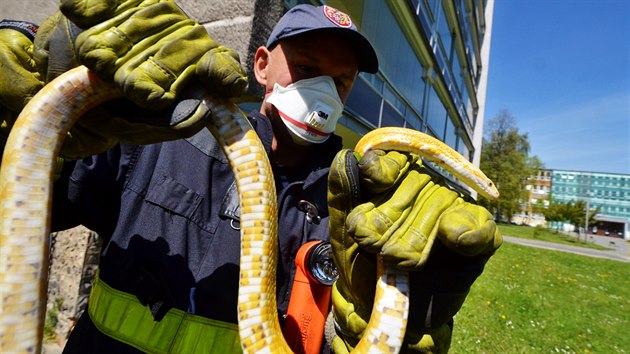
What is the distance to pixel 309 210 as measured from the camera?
1679 mm

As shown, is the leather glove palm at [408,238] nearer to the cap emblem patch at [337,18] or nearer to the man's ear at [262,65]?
the cap emblem patch at [337,18]

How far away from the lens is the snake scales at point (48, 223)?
835 millimetres

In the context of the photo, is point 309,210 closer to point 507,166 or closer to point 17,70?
point 17,70

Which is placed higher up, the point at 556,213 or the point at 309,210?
the point at 556,213

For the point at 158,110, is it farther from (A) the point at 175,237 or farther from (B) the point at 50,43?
(A) the point at 175,237

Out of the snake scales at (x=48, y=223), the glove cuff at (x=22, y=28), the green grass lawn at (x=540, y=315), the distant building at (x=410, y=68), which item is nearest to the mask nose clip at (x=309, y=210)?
the snake scales at (x=48, y=223)

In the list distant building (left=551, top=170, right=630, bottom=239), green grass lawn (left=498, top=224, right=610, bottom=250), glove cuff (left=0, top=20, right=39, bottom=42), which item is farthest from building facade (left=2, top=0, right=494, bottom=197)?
distant building (left=551, top=170, right=630, bottom=239)

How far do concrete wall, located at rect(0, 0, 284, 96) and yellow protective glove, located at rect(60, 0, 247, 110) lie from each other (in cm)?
174

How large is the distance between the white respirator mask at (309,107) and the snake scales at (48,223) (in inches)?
25.0

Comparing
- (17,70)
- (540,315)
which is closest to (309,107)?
(17,70)

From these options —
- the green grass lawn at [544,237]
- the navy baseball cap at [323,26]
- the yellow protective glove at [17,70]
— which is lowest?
the green grass lawn at [544,237]

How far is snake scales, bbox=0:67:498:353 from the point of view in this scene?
83 cm

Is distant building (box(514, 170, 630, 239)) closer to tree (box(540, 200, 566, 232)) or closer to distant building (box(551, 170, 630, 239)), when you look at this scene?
distant building (box(551, 170, 630, 239))

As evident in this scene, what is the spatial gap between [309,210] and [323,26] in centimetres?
91
